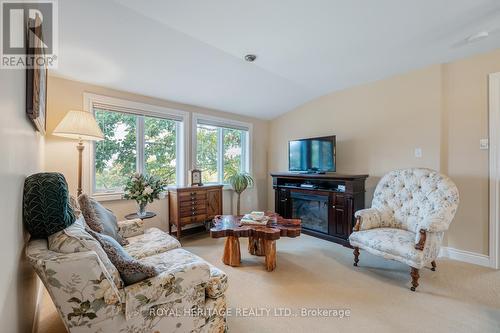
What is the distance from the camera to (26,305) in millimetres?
1278

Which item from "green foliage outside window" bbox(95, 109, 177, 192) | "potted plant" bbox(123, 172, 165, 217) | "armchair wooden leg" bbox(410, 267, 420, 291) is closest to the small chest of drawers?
"green foliage outside window" bbox(95, 109, 177, 192)

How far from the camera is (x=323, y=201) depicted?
3.58 m

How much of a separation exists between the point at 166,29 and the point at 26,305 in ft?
7.93

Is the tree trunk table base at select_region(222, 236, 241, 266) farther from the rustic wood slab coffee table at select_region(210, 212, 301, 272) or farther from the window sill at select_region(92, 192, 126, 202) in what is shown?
the window sill at select_region(92, 192, 126, 202)

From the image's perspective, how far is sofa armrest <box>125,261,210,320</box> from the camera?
117 centimetres

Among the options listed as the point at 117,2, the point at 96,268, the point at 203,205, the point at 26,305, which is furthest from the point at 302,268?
the point at 117,2

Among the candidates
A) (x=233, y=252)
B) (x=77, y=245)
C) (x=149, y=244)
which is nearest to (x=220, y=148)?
(x=233, y=252)

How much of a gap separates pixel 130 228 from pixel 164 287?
133 cm

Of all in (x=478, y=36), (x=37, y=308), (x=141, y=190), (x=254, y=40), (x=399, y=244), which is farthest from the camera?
(x=141, y=190)

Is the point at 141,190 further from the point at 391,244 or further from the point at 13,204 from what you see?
the point at 391,244

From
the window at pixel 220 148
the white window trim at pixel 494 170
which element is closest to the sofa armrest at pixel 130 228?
the window at pixel 220 148

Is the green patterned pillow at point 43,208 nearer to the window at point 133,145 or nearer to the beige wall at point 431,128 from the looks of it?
the window at point 133,145

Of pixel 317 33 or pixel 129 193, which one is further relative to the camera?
pixel 129 193

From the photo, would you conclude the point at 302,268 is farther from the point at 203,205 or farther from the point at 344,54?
the point at 344,54
